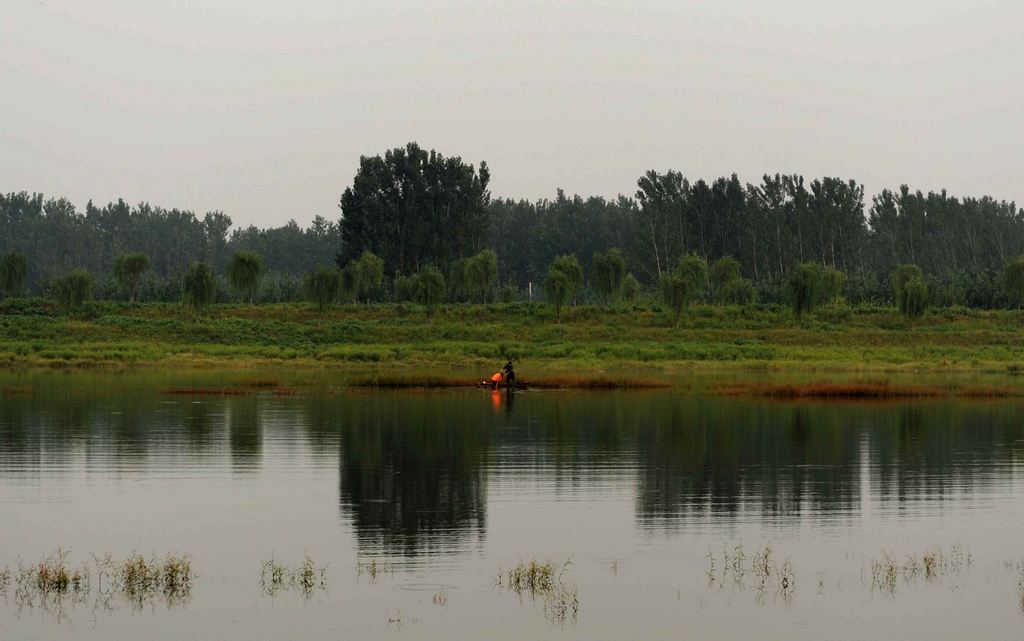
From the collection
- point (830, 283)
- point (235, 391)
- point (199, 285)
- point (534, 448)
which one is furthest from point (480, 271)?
point (534, 448)

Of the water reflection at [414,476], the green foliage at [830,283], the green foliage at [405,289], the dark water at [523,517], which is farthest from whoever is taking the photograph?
the green foliage at [405,289]

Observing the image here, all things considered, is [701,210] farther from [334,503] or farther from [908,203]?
[334,503]

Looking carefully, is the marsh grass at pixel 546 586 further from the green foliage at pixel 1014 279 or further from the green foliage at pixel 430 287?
the green foliage at pixel 1014 279

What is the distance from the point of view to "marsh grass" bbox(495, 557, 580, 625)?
13.1 meters

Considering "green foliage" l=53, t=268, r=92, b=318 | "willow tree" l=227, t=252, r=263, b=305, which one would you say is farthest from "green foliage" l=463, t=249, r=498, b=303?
"green foliage" l=53, t=268, r=92, b=318

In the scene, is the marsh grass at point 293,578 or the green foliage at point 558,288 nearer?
the marsh grass at point 293,578

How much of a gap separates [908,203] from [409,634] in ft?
407

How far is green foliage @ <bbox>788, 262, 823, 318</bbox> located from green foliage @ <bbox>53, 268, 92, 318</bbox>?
43.7m

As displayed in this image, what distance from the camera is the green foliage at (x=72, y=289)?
7794 cm

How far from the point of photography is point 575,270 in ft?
280

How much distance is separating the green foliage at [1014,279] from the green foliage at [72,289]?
5928 centimetres

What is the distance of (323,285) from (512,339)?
14.7 metres

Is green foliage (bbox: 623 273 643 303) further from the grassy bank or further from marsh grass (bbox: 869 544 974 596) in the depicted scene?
marsh grass (bbox: 869 544 974 596)

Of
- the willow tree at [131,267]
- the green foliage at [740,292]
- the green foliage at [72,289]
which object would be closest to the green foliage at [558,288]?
the green foliage at [740,292]
